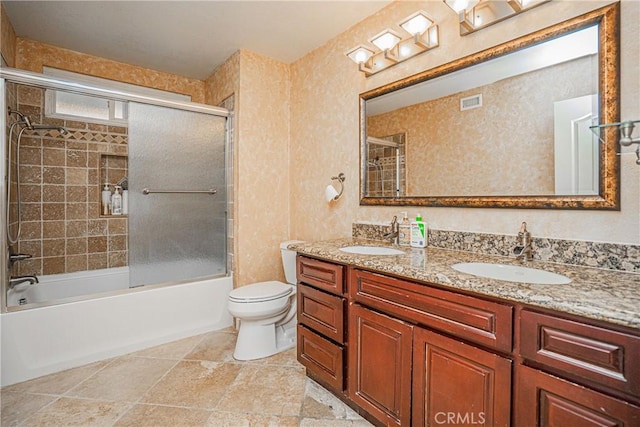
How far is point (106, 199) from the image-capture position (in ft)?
9.53

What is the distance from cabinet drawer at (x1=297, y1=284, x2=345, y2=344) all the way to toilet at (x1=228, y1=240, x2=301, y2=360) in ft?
1.18

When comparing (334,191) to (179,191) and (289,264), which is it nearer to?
(289,264)

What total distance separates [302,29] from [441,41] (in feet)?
3.55

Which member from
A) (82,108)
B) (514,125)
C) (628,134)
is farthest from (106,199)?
(628,134)

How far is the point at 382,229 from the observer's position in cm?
197

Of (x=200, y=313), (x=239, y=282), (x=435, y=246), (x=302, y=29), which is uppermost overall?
(x=302, y=29)

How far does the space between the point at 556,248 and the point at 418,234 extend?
62cm

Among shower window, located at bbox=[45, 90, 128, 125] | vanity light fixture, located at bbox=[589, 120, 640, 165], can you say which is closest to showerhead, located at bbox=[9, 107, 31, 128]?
shower window, located at bbox=[45, 90, 128, 125]

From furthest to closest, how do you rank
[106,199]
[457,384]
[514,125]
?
1. [106,199]
2. [514,125]
3. [457,384]

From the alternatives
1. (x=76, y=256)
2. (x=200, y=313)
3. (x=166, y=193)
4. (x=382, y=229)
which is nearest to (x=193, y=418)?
(x=200, y=313)

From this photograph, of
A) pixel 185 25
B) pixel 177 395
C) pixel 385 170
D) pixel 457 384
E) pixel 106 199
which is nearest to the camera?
pixel 457 384

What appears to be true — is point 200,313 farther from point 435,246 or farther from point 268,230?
point 435,246

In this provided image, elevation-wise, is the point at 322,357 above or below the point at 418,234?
below

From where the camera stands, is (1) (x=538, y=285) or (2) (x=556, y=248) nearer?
(1) (x=538, y=285)
